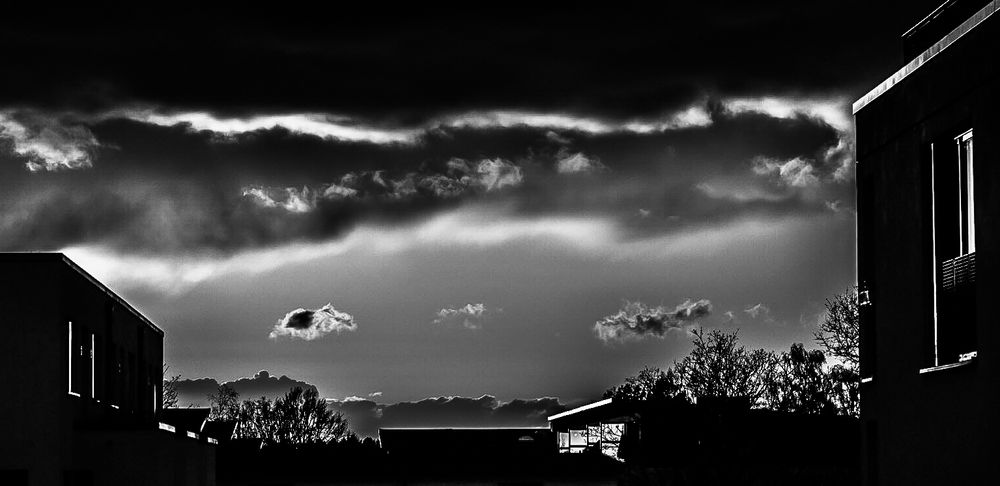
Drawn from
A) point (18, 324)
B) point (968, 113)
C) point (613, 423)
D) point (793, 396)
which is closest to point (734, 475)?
point (613, 423)

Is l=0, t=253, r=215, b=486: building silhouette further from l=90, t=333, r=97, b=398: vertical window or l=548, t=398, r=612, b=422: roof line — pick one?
l=548, t=398, r=612, b=422: roof line

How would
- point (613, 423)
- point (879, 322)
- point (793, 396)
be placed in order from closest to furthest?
point (879, 322) < point (613, 423) < point (793, 396)

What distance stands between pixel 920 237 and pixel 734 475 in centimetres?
2932

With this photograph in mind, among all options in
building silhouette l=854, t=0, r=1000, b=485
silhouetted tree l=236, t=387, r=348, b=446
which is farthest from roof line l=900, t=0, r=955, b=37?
silhouetted tree l=236, t=387, r=348, b=446

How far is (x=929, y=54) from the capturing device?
69.7ft

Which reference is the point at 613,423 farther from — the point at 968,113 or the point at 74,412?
the point at 968,113

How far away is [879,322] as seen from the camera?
24031 millimetres

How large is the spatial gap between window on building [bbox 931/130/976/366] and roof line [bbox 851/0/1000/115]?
4.35 feet

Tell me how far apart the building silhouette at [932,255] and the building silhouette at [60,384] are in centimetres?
1681

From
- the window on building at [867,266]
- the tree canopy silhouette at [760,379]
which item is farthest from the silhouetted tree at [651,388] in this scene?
the window on building at [867,266]

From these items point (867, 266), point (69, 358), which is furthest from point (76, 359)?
point (867, 266)

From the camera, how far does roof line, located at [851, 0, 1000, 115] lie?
62.7ft

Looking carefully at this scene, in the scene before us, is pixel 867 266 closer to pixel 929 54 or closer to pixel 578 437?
pixel 929 54

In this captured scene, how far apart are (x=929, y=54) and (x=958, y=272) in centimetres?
332
